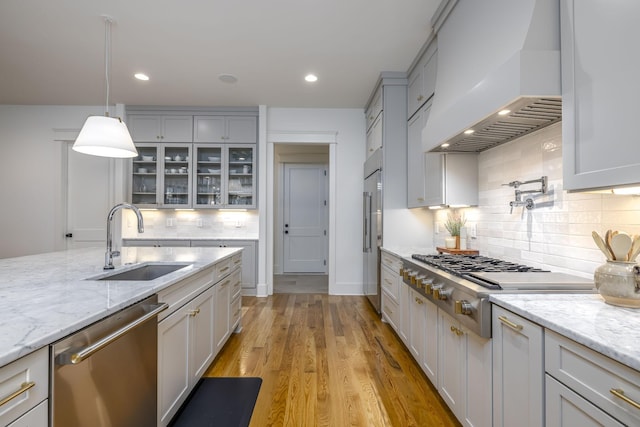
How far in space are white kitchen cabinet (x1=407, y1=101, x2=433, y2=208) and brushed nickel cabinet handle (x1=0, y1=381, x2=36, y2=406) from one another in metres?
2.87

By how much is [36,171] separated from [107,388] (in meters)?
5.22

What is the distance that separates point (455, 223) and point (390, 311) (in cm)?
109

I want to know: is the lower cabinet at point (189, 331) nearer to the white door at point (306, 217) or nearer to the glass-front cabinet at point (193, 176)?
the glass-front cabinet at point (193, 176)

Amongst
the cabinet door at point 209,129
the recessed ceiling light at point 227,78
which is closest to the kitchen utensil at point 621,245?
the recessed ceiling light at point 227,78

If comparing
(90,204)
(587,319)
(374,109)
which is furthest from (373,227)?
(90,204)

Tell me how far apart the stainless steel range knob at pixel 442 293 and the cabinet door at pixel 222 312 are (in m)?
1.63

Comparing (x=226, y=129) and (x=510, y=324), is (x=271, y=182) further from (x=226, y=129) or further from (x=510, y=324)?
(x=510, y=324)

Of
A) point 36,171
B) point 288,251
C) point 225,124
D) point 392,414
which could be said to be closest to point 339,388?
point 392,414

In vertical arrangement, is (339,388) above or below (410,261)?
below

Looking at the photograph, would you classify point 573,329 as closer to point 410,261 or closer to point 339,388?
point 410,261

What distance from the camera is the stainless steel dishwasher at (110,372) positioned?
0.92 m

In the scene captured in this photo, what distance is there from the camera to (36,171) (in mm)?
4703

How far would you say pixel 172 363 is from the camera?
1657 millimetres

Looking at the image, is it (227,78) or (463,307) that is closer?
(463,307)
